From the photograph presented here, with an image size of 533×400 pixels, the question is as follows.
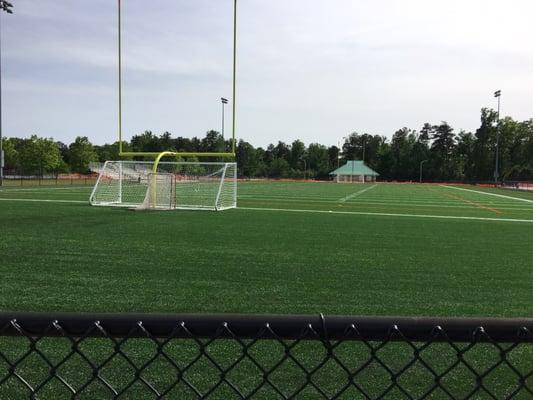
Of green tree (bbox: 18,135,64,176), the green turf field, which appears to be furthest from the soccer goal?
green tree (bbox: 18,135,64,176)

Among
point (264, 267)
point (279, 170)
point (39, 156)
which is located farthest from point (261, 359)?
point (279, 170)

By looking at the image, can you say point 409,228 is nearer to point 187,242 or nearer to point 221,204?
point 187,242

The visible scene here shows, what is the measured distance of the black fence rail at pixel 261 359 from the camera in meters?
1.51

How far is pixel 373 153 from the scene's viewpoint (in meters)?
129

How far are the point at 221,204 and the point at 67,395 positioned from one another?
55.1 feet

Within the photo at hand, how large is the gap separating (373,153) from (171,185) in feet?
374

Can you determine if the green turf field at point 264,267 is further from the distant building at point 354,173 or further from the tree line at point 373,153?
the distant building at point 354,173

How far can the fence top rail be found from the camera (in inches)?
59.2

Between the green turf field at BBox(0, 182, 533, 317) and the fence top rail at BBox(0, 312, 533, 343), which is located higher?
the fence top rail at BBox(0, 312, 533, 343)

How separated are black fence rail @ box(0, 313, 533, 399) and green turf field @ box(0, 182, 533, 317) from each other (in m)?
1.23

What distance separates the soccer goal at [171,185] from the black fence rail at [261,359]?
15450 mm

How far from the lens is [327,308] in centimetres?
554

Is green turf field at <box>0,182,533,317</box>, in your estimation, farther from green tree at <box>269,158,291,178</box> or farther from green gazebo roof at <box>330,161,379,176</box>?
green tree at <box>269,158,291,178</box>

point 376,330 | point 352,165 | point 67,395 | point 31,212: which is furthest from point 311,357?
point 352,165
